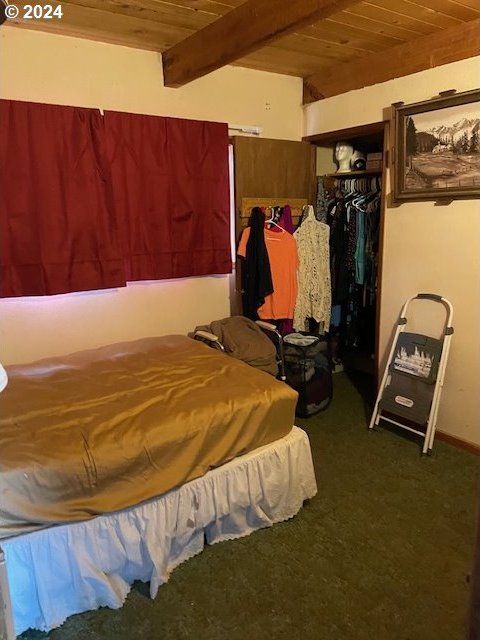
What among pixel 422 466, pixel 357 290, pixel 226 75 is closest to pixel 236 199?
pixel 226 75

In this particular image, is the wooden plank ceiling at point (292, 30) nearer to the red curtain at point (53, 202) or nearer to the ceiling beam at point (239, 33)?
the ceiling beam at point (239, 33)

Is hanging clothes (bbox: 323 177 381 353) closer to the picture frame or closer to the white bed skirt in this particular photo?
the picture frame

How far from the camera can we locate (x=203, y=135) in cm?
330

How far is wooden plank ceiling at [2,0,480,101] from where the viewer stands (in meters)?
2.33

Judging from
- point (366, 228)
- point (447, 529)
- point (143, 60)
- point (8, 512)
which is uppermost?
point (143, 60)

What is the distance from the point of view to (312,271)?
3.79m

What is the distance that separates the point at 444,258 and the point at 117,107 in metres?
2.26

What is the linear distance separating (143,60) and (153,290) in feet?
4.80

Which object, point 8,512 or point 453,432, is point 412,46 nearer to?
point 453,432

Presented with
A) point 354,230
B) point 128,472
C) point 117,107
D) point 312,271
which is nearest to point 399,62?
point 354,230

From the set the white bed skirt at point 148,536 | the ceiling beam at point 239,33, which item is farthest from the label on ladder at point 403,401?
the ceiling beam at point 239,33

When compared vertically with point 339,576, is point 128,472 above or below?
above

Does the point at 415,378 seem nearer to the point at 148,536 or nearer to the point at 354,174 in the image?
the point at 354,174
